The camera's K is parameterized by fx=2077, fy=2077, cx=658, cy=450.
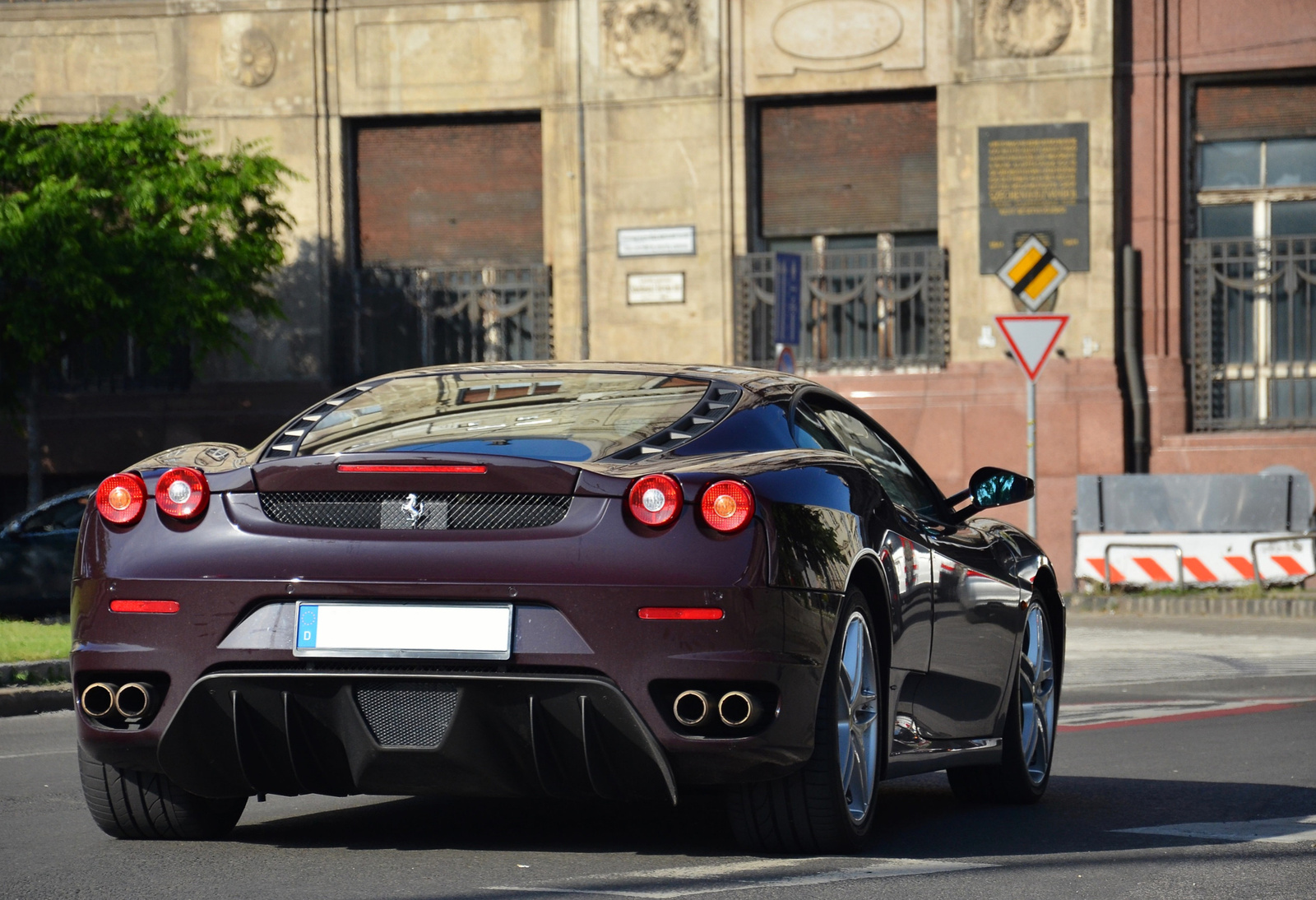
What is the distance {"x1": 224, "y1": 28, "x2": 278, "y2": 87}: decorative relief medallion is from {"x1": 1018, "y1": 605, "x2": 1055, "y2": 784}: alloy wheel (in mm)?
17563

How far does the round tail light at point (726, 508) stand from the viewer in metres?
4.91

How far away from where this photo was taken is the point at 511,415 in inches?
218

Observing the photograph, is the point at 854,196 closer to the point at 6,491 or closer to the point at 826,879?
the point at 6,491

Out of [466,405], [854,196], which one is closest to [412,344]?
[854,196]

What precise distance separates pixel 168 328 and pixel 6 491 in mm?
4458

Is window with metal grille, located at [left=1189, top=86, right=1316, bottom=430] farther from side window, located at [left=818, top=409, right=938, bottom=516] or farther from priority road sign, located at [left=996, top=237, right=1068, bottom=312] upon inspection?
side window, located at [left=818, top=409, right=938, bottom=516]

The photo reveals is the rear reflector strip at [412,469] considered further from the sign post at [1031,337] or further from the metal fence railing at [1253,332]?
the metal fence railing at [1253,332]

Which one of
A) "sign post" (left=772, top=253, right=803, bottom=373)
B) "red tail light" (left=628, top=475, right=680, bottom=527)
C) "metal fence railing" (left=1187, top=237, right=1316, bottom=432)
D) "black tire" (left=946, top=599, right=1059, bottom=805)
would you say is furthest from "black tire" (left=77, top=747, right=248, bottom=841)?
"metal fence railing" (left=1187, top=237, right=1316, bottom=432)

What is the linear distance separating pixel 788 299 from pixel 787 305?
0.06 metres

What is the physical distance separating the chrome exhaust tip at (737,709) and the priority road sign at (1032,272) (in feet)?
49.7

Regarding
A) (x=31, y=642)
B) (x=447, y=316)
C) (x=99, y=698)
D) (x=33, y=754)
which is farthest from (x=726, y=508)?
(x=447, y=316)

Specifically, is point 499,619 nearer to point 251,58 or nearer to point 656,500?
point 656,500

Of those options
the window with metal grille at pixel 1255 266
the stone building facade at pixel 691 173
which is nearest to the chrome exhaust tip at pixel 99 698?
the stone building facade at pixel 691 173

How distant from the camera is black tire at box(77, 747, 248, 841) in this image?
5.56 m
